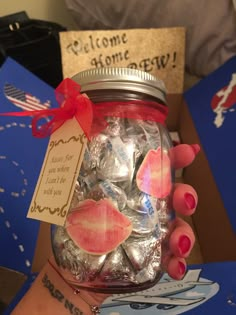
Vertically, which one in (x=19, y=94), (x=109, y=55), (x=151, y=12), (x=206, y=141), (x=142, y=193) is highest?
(x=151, y=12)

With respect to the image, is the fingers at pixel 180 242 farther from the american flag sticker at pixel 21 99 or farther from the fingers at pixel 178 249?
the american flag sticker at pixel 21 99

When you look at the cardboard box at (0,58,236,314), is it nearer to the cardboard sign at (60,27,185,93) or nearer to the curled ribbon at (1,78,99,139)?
the cardboard sign at (60,27,185,93)

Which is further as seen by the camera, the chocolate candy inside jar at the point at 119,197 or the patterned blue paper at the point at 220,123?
the patterned blue paper at the point at 220,123

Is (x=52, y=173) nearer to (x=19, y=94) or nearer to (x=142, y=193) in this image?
(x=142, y=193)

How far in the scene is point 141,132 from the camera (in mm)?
404

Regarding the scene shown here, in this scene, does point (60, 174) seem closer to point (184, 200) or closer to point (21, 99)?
point (184, 200)

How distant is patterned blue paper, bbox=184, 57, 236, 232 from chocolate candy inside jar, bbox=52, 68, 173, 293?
26cm

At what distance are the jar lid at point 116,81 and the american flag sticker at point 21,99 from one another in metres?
0.34

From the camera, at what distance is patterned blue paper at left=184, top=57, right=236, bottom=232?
26.3 inches

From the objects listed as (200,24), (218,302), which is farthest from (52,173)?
(200,24)

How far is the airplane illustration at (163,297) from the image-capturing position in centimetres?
47

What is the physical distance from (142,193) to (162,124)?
9 centimetres

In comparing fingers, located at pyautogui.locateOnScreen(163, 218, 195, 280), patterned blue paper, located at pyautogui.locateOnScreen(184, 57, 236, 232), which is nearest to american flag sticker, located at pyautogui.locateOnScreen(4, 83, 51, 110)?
patterned blue paper, located at pyautogui.locateOnScreen(184, 57, 236, 232)

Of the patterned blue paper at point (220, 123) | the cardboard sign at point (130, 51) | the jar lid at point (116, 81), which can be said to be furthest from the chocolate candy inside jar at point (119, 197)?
the cardboard sign at point (130, 51)
